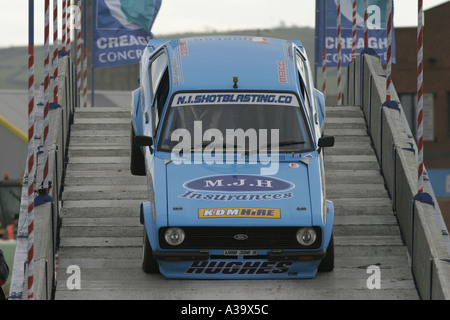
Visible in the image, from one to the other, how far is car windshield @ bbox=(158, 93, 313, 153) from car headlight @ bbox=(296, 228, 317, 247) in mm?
1288

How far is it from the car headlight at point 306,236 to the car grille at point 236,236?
3 centimetres

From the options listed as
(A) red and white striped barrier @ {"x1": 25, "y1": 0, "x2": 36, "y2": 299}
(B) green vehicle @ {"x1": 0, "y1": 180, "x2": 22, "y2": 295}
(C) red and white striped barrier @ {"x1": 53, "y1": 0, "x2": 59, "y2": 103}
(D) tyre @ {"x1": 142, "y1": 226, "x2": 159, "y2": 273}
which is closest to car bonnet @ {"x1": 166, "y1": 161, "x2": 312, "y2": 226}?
(D) tyre @ {"x1": 142, "y1": 226, "x2": 159, "y2": 273}

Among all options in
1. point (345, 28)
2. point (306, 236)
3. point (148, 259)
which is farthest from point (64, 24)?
point (306, 236)

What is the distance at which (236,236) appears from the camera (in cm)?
1126

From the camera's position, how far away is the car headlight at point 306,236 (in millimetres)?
11289

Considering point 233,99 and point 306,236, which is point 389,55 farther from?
point 306,236

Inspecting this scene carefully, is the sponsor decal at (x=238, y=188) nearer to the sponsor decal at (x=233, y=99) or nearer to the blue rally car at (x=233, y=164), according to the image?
the blue rally car at (x=233, y=164)

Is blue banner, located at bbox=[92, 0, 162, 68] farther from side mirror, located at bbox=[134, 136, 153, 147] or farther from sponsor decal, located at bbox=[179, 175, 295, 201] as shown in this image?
sponsor decal, located at bbox=[179, 175, 295, 201]

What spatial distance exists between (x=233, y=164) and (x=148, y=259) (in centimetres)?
148

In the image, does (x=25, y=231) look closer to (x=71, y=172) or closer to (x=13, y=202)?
(x=71, y=172)

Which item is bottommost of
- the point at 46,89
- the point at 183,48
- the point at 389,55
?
the point at 389,55

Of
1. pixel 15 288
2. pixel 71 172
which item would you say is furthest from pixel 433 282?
pixel 71 172

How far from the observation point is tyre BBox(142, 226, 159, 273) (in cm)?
1171

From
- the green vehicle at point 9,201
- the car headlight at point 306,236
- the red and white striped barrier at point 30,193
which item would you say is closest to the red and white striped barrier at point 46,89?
the red and white striped barrier at point 30,193
